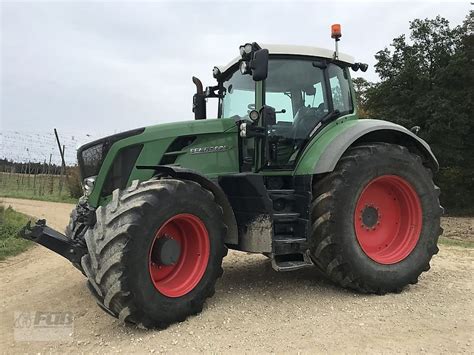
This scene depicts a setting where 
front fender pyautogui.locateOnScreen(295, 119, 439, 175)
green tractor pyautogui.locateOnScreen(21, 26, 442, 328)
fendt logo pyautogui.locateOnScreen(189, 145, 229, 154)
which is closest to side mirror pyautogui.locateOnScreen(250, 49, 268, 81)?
green tractor pyautogui.locateOnScreen(21, 26, 442, 328)

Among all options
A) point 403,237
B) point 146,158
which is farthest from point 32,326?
point 403,237

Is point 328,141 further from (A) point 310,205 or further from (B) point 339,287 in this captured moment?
(B) point 339,287

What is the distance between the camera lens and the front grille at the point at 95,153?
4840mm

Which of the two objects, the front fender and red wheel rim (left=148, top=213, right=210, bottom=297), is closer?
red wheel rim (left=148, top=213, right=210, bottom=297)

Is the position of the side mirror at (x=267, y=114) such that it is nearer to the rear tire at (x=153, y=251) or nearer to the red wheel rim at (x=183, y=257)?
the rear tire at (x=153, y=251)

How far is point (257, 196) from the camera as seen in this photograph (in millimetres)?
4957

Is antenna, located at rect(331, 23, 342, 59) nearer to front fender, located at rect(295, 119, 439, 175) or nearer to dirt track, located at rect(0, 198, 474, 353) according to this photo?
front fender, located at rect(295, 119, 439, 175)

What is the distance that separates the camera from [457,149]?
26656 millimetres

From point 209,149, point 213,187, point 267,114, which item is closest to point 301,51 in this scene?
point 267,114

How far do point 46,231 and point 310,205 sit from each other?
264cm

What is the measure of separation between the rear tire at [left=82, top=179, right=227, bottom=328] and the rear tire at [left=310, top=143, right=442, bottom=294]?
1.20 meters

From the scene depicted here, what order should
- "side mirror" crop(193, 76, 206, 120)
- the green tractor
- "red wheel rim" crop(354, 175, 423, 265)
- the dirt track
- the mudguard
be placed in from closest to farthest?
the dirt track → the green tractor → the mudguard → "red wheel rim" crop(354, 175, 423, 265) → "side mirror" crop(193, 76, 206, 120)

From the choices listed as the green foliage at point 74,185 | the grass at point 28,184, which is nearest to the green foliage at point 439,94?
the green foliage at point 74,185

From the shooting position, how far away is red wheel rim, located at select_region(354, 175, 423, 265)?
5.44m
